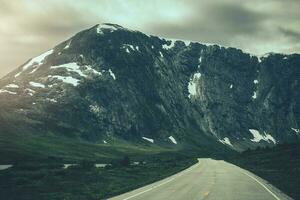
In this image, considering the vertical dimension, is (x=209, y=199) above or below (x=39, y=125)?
below

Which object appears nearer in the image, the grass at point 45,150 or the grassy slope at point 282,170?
the grassy slope at point 282,170

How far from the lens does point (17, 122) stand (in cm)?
19038

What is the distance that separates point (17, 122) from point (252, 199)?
171 meters

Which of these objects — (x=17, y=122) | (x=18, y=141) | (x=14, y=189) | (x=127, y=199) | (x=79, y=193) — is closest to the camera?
(x=127, y=199)

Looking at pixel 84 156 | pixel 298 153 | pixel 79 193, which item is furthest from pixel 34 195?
pixel 84 156

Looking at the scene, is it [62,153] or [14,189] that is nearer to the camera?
[14,189]

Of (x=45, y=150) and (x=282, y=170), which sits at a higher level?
(x=45, y=150)

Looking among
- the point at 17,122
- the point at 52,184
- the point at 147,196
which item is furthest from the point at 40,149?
the point at 147,196

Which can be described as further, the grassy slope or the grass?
the grass

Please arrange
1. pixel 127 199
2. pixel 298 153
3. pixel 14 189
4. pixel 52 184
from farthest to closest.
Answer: pixel 298 153
pixel 52 184
pixel 14 189
pixel 127 199

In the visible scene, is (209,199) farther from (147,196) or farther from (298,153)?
(298,153)

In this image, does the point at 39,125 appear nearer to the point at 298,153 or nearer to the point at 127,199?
the point at 298,153

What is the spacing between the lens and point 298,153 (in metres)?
108

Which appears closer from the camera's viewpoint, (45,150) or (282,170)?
(282,170)
